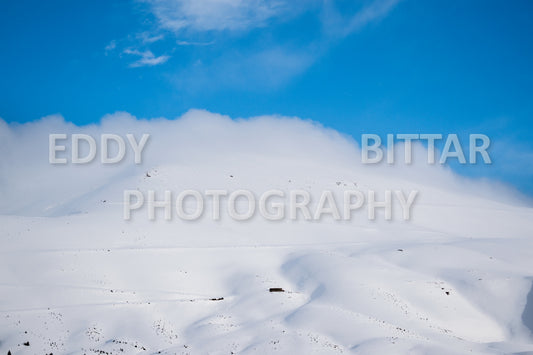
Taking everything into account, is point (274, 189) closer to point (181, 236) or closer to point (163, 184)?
point (163, 184)

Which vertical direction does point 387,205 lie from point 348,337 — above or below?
above

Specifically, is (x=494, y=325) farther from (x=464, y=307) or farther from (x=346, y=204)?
(x=346, y=204)

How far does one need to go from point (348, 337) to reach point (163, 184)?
54.8 m

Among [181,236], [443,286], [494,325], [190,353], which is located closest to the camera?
[190,353]

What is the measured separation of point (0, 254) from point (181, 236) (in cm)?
1841

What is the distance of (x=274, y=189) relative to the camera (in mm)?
82125

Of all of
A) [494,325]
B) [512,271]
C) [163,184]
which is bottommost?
[494,325]

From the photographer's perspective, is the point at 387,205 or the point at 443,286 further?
the point at 387,205

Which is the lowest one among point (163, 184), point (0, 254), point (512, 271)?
point (512, 271)

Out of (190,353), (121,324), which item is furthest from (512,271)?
(121,324)

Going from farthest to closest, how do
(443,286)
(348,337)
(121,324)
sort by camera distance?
(443,286) < (121,324) < (348,337)

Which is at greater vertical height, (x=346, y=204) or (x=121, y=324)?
(x=346, y=204)

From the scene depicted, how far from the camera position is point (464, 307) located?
36.5 m

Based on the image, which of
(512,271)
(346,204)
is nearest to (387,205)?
(346,204)
